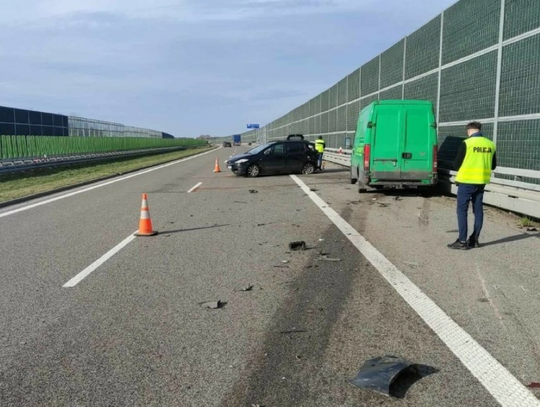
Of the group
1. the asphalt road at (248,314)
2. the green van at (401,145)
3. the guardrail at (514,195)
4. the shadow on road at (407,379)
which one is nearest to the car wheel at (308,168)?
the green van at (401,145)

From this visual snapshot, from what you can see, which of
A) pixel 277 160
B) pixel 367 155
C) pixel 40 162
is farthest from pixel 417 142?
pixel 40 162

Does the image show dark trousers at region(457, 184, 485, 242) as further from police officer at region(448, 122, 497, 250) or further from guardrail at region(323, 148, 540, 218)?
guardrail at region(323, 148, 540, 218)

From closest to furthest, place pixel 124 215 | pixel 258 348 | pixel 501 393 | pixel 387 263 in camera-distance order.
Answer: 1. pixel 501 393
2. pixel 258 348
3. pixel 387 263
4. pixel 124 215

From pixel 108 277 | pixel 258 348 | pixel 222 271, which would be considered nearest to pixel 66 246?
pixel 108 277

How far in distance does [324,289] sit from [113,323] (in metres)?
2.27

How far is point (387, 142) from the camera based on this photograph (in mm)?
14148

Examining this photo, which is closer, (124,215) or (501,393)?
(501,393)

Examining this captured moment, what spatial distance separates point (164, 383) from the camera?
354cm

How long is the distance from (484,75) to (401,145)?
2674mm

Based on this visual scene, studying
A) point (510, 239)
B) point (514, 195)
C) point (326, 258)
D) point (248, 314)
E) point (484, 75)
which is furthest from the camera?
point (484, 75)

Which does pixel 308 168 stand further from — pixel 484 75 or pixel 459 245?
pixel 459 245

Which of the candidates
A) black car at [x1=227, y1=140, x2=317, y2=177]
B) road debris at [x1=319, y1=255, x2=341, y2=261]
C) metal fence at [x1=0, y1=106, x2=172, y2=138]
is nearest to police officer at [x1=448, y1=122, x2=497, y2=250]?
road debris at [x1=319, y1=255, x2=341, y2=261]

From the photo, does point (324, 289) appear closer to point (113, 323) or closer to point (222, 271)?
point (222, 271)

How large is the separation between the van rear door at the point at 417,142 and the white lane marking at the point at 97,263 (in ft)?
26.6
